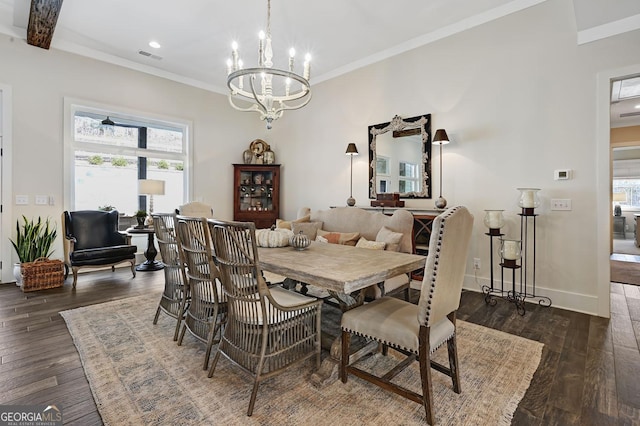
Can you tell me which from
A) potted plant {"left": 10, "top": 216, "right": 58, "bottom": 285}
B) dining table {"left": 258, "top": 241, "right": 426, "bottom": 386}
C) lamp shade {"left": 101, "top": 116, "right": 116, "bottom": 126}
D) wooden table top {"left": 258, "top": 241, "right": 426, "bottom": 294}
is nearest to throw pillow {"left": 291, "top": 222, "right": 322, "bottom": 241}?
wooden table top {"left": 258, "top": 241, "right": 426, "bottom": 294}

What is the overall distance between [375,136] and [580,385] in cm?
373

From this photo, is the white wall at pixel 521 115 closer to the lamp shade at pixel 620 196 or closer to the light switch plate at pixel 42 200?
the light switch plate at pixel 42 200

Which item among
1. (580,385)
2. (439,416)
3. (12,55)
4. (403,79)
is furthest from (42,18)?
(580,385)

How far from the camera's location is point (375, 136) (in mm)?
4797

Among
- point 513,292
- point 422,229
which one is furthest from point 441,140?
point 513,292

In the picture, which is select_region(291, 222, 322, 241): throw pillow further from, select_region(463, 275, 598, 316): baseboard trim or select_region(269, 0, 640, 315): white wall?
select_region(463, 275, 598, 316): baseboard trim

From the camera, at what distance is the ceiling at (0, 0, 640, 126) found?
3467 millimetres

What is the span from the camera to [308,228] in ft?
13.7

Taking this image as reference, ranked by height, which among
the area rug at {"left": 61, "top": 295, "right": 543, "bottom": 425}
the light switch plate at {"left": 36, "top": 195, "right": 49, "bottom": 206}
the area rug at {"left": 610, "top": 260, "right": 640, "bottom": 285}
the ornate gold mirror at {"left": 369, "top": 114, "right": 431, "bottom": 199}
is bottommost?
the area rug at {"left": 61, "top": 295, "right": 543, "bottom": 425}

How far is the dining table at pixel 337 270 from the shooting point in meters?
1.68

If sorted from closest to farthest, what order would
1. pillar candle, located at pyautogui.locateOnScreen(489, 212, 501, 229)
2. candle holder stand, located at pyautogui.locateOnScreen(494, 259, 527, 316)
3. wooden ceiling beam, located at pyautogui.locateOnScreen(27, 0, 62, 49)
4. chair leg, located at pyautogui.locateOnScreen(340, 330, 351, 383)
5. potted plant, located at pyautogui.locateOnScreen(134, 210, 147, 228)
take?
1. chair leg, located at pyautogui.locateOnScreen(340, 330, 351, 383)
2. candle holder stand, located at pyautogui.locateOnScreen(494, 259, 527, 316)
3. wooden ceiling beam, located at pyautogui.locateOnScreen(27, 0, 62, 49)
4. pillar candle, located at pyautogui.locateOnScreen(489, 212, 501, 229)
5. potted plant, located at pyautogui.locateOnScreen(134, 210, 147, 228)

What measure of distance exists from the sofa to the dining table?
0.65 meters

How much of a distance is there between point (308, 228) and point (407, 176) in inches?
63.5

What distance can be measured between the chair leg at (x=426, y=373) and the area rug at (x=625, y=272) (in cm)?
458
